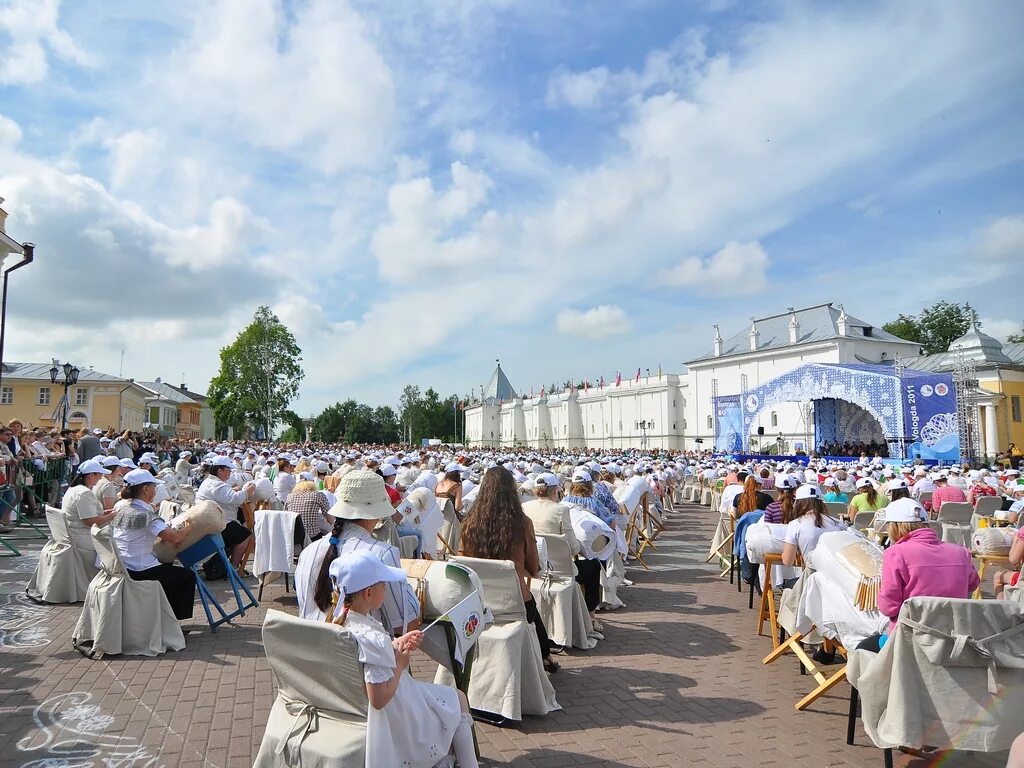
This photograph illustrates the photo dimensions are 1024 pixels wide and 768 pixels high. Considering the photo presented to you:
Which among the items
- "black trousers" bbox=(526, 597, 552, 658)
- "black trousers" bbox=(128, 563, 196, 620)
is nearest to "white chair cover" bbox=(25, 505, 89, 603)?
"black trousers" bbox=(128, 563, 196, 620)

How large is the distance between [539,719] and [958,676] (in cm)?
264

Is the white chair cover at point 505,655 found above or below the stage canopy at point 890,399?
below

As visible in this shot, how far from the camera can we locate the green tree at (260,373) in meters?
60.5

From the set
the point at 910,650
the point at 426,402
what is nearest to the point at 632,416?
the point at 426,402

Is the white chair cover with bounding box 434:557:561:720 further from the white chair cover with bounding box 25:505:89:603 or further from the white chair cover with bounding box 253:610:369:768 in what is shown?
the white chair cover with bounding box 25:505:89:603

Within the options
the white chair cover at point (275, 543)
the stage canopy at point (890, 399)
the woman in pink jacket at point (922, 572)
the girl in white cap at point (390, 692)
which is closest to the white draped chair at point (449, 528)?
the white chair cover at point (275, 543)

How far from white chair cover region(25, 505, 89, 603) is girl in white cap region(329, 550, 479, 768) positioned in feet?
21.1

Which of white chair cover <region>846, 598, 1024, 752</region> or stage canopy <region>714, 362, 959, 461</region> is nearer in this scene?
white chair cover <region>846, 598, 1024, 752</region>

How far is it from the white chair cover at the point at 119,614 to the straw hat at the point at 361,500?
3.18 meters

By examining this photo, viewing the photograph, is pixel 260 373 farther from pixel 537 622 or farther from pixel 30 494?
pixel 537 622

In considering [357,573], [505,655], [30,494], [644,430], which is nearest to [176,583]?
[505,655]

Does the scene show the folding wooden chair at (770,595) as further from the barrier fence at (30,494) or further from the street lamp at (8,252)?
the street lamp at (8,252)

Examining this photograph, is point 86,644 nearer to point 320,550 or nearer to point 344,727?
point 320,550

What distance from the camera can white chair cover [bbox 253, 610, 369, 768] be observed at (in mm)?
2885
